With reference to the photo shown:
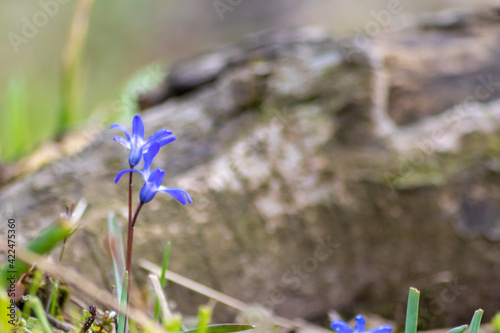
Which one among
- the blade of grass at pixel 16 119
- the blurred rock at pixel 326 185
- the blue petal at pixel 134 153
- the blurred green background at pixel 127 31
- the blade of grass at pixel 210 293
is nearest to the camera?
the blue petal at pixel 134 153

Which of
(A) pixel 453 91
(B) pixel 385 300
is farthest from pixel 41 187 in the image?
(A) pixel 453 91

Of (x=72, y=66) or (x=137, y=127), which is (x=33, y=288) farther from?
(x=72, y=66)

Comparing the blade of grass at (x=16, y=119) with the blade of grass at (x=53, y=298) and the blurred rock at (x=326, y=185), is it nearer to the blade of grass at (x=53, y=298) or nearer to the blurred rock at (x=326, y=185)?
the blurred rock at (x=326, y=185)

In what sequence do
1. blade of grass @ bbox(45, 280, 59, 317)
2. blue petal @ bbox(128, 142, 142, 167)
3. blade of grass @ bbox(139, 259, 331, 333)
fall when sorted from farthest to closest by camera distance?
1. blade of grass @ bbox(139, 259, 331, 333)
2. blade of grass @ bbox(45, 280, 59, 317)
3. blue petal @ bbox(128, 142, 142, 167)

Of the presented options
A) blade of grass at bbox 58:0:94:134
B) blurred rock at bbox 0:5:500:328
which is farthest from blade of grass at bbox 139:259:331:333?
blade of grass at bbox 58:0:94:134

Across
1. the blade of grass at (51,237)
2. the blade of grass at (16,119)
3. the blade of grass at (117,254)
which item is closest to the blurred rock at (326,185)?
the blade of grass at (117,254)

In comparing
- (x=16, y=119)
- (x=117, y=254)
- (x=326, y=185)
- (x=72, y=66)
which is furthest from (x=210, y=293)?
(x=16, y=119)

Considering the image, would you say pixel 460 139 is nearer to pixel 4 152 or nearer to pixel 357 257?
pixel 357 257

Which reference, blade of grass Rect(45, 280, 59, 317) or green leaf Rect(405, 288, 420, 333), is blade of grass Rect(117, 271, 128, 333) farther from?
green leaf Rect(405, 288, 420, 333)
